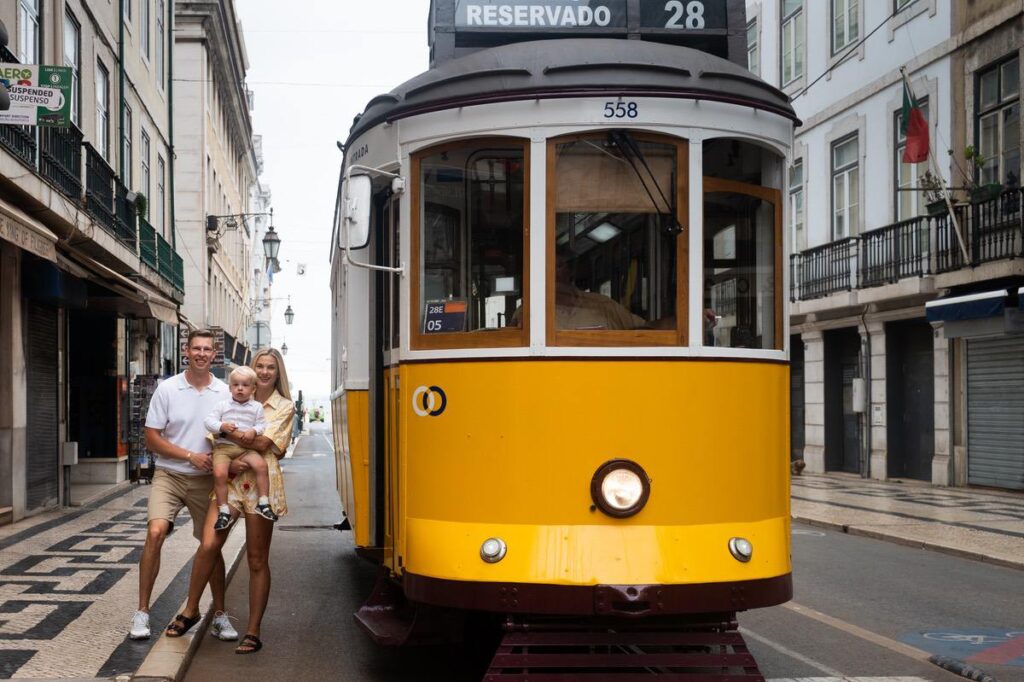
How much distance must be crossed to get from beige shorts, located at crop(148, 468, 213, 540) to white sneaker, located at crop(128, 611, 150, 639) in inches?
21.4

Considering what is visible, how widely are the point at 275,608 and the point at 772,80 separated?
24816 millimetres

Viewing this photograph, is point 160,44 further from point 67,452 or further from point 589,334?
point 589,334

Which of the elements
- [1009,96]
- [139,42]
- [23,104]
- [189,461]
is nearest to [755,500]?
[189,461]

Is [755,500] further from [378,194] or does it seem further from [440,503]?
[378,194]

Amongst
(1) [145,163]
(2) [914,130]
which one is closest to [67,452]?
(1) [145,163]

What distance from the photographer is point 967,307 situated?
777 inches

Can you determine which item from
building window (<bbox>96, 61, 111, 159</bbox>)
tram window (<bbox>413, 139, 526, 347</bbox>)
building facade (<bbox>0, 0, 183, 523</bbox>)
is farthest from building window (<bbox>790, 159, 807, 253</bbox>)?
A: tram window (<bbox>413, 139, 526, 347</bbox>)

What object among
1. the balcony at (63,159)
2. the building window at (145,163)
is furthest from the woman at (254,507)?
the building window at (145,163)

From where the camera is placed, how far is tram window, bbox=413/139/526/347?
559cm

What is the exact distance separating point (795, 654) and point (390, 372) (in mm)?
3080

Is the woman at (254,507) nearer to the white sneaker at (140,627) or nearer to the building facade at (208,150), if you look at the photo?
the white sneaker at (140,627)

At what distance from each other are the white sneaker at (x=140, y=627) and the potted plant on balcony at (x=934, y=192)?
17.2 meters

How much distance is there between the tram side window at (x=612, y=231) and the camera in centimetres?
549

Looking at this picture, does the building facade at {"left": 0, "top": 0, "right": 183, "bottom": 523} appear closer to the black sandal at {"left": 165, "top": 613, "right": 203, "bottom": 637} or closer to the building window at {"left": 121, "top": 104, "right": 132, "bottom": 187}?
the building window at {"left": 121, "top": 104, "right": 132, "bottom": 187}
